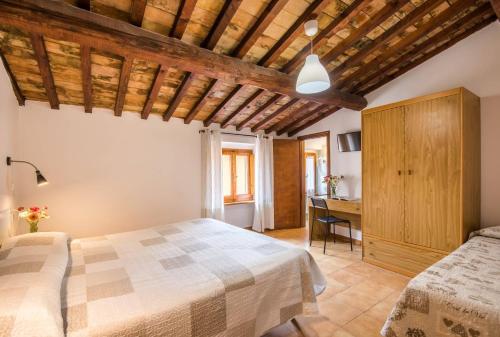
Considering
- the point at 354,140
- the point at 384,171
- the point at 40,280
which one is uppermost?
the point at 354,140

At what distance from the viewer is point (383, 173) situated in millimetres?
3072

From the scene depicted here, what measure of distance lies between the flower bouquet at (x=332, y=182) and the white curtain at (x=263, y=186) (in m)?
1.22

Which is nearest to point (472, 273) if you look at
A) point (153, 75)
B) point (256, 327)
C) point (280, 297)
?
point (280, 297)

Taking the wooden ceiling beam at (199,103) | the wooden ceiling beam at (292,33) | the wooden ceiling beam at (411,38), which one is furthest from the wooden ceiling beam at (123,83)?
the wooden ceiling beam at (411,38)

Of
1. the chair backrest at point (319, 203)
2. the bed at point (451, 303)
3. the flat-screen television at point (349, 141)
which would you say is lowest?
the bed at point (451, 303)

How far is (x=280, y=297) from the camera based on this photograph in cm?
165

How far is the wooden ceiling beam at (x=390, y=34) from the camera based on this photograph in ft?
7.41

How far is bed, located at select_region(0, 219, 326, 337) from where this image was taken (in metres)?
1.02

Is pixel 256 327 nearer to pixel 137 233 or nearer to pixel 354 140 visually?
pixel 137 233

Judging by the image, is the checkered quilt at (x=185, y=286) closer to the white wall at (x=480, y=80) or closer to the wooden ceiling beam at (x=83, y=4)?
the wooden ceiling beam at (x=83, y=4)

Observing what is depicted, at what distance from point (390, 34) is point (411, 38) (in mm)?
311

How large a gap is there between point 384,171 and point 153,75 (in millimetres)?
3112

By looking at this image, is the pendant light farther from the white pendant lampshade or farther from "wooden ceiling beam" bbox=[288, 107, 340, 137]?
"wooden ceiling beam" bbox=[288, 107, 340, 137]

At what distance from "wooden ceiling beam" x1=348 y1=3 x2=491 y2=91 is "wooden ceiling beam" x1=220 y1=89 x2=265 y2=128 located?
4.40ft
